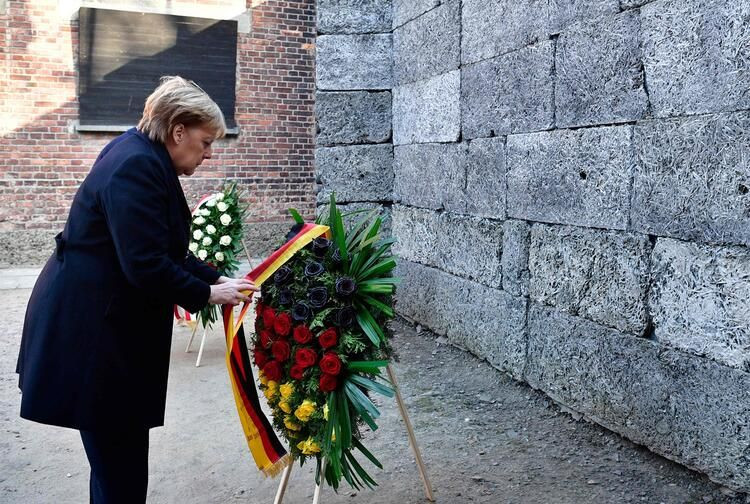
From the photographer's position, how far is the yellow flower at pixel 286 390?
2.94m

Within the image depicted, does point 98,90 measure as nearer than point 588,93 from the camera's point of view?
No

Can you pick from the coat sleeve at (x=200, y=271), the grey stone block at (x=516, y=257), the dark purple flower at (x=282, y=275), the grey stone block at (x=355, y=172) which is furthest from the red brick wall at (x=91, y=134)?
the dark purple flower at (x=282, y=275)

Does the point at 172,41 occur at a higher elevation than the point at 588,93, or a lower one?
higher

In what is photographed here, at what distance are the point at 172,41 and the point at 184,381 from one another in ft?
20.9

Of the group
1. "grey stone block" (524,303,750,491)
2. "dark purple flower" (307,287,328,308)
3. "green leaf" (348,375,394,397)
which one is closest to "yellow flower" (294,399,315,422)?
"green leaf" (348,375,394,397)

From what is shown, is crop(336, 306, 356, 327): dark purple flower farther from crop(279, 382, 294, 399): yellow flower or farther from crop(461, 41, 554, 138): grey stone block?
crop(461, 41, 554, 138): grey stone block

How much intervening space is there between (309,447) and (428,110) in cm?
407

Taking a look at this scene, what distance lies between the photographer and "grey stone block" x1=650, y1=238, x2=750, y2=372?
3.23 m

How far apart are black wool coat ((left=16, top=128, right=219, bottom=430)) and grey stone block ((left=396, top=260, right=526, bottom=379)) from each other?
9.76 ft

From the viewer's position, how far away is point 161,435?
4.57 metres

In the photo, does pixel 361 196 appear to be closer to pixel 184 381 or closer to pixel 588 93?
pixel 184 381

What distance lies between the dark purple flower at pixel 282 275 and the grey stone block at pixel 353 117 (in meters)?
4.06

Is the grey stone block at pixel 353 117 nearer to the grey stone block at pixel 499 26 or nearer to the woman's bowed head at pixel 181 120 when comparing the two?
the grey stone block at pixel 499 26

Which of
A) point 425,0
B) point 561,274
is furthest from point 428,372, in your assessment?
point 425,0
